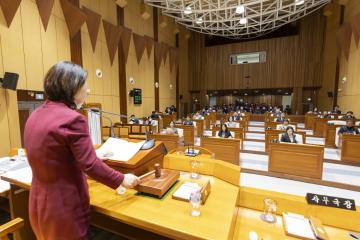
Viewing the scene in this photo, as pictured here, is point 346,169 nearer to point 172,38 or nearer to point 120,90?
point 120,90

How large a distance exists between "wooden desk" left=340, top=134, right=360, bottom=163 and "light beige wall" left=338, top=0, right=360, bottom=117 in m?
5.49

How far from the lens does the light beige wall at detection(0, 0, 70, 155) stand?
190 inches

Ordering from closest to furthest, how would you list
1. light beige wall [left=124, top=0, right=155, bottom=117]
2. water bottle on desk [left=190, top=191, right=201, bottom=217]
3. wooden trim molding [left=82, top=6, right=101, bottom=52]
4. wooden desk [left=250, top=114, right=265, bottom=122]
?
water bottle on desk [left=190, top=191, right=201, bottom=217]
wooden trim molding [left=82, top=6, right=101, bottom=52]
light beige wall [left=124, top=0, right=155, bottom=117]
wooden desk [left=250, top=114, right=265, bottom=122]

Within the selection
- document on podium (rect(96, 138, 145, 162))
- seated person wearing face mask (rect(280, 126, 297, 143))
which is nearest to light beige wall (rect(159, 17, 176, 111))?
seated person wearing face mask (rect(280, 126, 297, 143))

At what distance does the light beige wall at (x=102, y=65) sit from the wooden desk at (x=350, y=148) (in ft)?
27.1

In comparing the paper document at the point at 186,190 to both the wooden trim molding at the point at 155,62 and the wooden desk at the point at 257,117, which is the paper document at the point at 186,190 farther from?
the wooden desk at the point at 257,117

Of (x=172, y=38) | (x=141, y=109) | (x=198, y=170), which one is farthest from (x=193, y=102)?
(x=198, y=170)

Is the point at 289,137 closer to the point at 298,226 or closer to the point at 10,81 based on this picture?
the point at 298,226

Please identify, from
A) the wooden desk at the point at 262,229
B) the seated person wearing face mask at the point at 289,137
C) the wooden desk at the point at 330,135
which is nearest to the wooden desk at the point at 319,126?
the wooden desk at the point at 330,135

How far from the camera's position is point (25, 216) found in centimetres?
173

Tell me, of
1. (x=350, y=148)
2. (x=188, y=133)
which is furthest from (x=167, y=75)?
(x=350, y=148)

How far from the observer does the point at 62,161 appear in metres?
0.86

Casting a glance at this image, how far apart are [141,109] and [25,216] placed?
9379 millimetres

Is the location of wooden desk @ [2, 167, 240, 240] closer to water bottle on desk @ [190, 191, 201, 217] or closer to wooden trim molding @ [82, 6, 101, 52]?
water bottle on desk @ [190, 191, 201, 217]
